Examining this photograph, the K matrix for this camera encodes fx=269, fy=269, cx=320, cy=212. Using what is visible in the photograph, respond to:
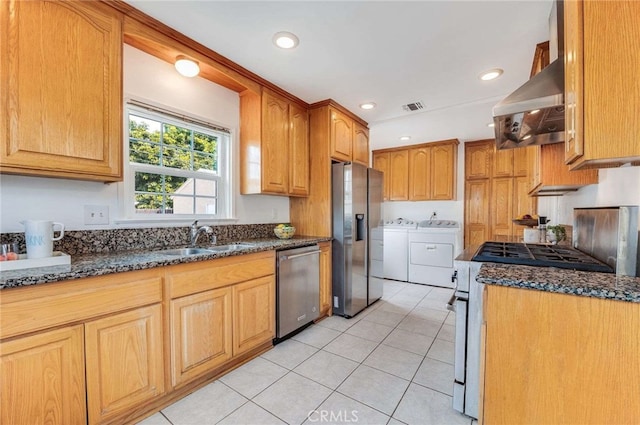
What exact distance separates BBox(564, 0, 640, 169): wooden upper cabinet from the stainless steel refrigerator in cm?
207

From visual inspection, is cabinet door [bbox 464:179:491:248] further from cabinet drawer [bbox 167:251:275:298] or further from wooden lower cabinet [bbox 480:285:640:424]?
wooden lower cabinet [bbox 480:285:640:424]

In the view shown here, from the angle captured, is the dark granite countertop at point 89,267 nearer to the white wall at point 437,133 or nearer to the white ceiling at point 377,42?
the white ceiling at point 377,42

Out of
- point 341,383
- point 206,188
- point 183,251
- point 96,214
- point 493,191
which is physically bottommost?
point 341,383

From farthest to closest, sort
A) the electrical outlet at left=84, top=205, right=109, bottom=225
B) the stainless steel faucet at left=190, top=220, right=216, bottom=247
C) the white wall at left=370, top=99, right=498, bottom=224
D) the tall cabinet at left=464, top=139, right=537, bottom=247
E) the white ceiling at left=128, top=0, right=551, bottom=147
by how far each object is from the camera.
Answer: the tall cabinet at left=464, top=139, right=537, bottom=247
the white wall at left=370, top=99, right=498, bottom=224
the stainless steel faucet at left=190, top=220, right=216, bottom=247
the electrical outlet at left=84, top=205, right=109, bottom=225
the white ceiling at left=128, top=0, right=551, bottom=147

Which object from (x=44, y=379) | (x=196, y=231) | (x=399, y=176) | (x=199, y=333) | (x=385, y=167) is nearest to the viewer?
(x=44, y=379)

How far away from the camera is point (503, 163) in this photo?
14.3 ft

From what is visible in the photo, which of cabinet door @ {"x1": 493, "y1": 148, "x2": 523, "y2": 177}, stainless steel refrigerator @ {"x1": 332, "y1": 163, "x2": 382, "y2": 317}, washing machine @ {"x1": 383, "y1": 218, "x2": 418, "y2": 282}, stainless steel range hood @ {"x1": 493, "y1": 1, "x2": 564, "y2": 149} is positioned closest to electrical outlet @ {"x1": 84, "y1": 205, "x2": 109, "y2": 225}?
stainless steel refrigerator @ {"x1": 332, "y1": 163, "x2": 382, "y2": 317}

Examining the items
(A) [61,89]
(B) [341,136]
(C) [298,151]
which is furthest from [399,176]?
(A) [61,89]

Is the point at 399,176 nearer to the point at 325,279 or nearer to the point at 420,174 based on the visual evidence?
the point at 420,174

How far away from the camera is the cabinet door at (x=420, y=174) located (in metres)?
4.71

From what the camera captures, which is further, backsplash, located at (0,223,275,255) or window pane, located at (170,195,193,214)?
window pane, located at (170,195,193,214)

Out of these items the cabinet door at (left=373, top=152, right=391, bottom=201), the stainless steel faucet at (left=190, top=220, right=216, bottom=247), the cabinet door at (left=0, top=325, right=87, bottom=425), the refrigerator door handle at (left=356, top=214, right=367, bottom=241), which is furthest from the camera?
the cabinet door at (left=373, top=152, right=391, bottom=201)

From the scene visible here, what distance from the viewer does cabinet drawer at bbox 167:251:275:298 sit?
Answer: 1594 millimetres

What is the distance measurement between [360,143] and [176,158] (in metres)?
2.19
